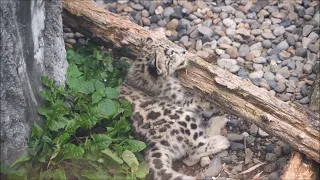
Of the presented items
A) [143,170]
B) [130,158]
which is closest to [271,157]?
[143,170]

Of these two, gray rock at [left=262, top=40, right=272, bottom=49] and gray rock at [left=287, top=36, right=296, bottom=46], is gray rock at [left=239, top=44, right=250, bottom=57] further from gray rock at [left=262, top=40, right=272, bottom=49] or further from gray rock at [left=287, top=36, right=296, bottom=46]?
gray rock at [left=287, top=36, right=296, bottom=46]

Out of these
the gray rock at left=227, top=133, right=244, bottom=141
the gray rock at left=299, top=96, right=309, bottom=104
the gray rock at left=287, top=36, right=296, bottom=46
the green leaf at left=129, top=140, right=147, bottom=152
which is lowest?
the gray rock at left=227, top=133, right=244, bottom=141

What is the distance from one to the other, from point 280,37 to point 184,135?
6.78 ft

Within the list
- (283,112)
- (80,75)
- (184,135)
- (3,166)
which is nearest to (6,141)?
A: (3,166)

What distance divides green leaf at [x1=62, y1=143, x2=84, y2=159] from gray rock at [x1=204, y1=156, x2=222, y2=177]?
120 centimetres

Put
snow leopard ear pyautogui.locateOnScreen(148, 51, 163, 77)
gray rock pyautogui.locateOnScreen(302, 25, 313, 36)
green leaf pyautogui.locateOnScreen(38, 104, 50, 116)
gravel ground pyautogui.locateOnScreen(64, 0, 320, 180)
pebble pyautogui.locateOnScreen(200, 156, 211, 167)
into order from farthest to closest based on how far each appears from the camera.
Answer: gray rock pyautogui.locateOnScreen(302, 25, 313, 36) < snow leopard ear pyautogui.locateOnScreen(148, 51, 163, 77) < gravel ground pyautogui.locateOnScreen(64, 0, 320, 180) < pebble pyautogui.locateOnScreen(200, 156, 211, 167) < green leaf pyautogui.locateOnScreen(38, 104, 50, 116)

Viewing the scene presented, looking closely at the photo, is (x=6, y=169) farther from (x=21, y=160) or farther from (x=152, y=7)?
(x=152, y=7)

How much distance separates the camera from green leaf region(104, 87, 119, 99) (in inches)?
235

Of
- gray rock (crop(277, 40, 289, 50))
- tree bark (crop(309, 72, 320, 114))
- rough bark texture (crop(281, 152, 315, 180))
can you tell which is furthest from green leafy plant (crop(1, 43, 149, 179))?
gray rock (crop(277, 40, 289, 50))

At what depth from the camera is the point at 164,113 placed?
606 cm

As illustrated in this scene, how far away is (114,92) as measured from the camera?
6.02m

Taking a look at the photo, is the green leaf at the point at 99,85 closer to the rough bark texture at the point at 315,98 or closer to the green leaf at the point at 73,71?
the green leaf at the point at 73,71

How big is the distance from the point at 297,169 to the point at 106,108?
1.82 m

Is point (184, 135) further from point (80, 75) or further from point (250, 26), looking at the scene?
point (250, 26)
